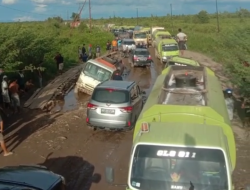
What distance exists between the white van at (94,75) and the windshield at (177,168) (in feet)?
48.0

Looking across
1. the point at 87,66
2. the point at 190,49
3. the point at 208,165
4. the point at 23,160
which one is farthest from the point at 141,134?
the point at 190,49

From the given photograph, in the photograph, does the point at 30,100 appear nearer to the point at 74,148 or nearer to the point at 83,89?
the point at 83,89

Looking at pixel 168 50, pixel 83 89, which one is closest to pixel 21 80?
pixel 83 89

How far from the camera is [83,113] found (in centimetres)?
1755

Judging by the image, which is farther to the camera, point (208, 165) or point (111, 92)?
point (111, 92)

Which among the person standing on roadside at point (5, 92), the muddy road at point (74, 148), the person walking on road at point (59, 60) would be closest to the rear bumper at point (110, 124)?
the muddy road at point (74, 148)

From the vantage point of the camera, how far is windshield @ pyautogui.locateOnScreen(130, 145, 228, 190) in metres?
6.11

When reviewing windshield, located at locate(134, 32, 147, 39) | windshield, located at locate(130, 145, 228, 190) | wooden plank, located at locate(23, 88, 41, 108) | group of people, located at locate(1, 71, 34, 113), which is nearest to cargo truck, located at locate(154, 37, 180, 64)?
windshield, located at locate(134, 32, 147, 39)

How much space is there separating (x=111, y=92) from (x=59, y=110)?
504 cm

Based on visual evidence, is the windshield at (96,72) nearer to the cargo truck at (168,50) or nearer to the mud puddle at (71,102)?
the mud puddle at (71,102)

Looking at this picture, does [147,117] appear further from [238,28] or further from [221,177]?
[238,28]

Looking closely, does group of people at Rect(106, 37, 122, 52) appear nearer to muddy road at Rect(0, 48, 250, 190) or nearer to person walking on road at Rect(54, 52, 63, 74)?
person walking on road at Rect(54, 52, 63, 74)

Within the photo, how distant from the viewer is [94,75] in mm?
21219

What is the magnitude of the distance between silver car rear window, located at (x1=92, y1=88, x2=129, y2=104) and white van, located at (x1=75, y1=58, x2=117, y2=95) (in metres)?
6.78
